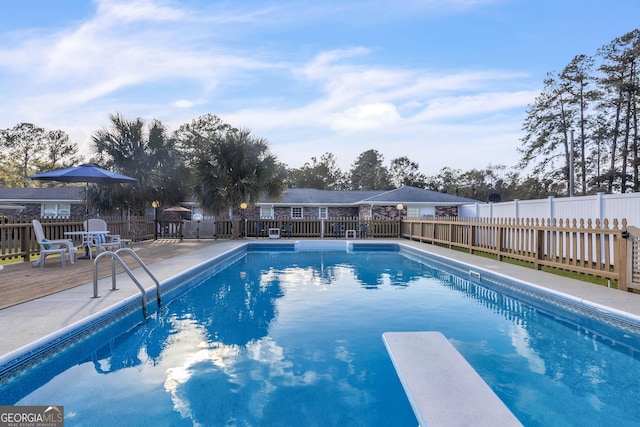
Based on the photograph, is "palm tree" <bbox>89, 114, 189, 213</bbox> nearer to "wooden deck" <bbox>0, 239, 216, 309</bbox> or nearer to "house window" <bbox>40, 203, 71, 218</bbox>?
"wooden deck" <bbox>0, 239, 216, 309</bbox>

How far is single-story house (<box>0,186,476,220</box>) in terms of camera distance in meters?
22.9

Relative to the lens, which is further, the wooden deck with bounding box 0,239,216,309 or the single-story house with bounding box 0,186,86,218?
the single-story house with bounding box 0,186,86,218

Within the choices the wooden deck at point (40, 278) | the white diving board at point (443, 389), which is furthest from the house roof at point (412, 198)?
the white diving board at point (443, 389)

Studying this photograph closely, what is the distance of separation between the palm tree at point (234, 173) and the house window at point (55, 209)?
1464 centimetres

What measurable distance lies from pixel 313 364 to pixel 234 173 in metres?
14.6

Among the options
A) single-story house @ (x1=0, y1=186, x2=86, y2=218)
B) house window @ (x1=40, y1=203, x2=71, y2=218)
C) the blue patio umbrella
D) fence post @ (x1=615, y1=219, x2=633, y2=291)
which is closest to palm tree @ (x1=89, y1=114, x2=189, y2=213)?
the blue patio umbrella

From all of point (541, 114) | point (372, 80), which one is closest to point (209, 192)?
point (372, 80)

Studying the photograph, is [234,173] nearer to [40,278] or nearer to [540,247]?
[40,278]

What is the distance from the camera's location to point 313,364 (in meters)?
3.67

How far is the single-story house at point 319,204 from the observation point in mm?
22891

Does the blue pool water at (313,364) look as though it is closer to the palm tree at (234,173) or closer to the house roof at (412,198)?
the palm tree at (234,173)

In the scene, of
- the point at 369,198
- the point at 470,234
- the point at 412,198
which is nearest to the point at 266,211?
the point at 369,198

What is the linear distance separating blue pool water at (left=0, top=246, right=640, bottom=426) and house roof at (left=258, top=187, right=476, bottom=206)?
1535 cm

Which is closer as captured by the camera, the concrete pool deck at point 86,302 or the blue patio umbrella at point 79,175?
the concrete pool deck at point 86,302
